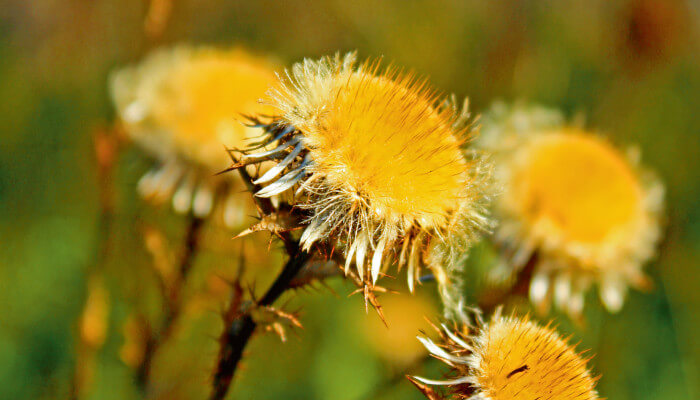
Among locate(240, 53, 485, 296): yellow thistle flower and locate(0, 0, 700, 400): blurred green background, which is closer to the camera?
locate(240, 53, 485, 296): yellow thistle flower

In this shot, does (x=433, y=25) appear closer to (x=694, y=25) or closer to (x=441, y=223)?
(x=694, y=25)

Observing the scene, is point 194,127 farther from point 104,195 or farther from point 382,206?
point 382,206

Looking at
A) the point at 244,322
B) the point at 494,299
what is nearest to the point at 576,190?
the point at 494,299

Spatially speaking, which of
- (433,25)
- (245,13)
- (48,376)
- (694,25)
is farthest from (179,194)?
(694,25)

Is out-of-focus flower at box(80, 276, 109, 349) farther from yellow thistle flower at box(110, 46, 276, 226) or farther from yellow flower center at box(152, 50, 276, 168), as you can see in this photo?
yellow flower center at box(152, 50, 276, 168)

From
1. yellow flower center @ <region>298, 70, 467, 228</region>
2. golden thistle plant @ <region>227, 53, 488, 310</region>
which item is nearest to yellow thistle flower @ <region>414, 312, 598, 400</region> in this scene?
golden thistle plant @ <region>227, 53, 488, 310</region>

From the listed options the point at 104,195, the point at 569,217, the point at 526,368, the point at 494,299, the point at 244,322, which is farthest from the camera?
the point at 569,217

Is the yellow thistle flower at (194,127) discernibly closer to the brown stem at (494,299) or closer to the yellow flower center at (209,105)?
the yellow flower center at (209,105)
